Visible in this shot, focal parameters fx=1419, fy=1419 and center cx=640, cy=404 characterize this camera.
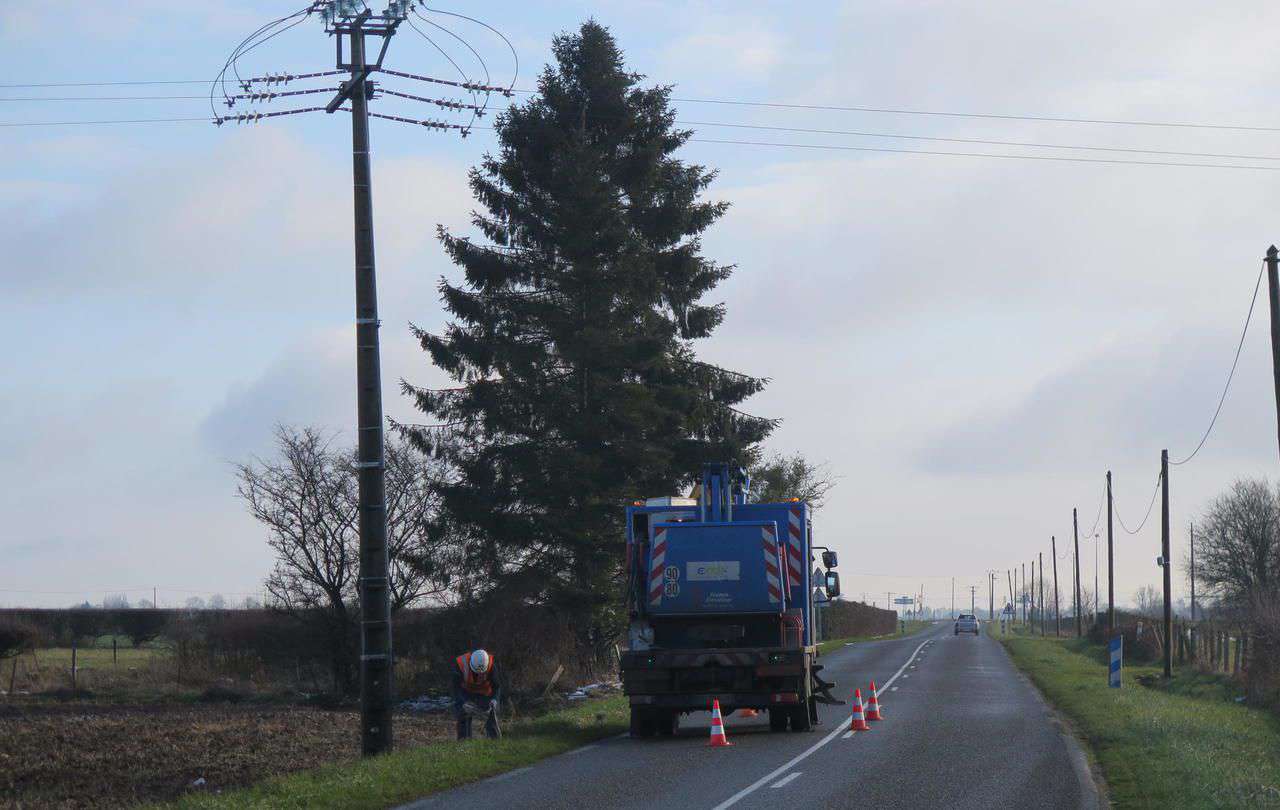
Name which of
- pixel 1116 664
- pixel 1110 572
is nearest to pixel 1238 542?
pixel 1110 572

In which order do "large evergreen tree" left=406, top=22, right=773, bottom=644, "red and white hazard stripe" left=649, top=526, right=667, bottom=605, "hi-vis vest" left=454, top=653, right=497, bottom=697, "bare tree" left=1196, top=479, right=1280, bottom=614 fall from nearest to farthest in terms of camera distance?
"hi-vis vest" left=454, top=653, right=497, bottom=697, "red and white hazard stripe" left=649, top=526, right=667, bottom=605, "large evergreen tree" left=406, top=22, right=773, bottom=644, "bare tree" left=1196, top=479, right=1280, bottom=614

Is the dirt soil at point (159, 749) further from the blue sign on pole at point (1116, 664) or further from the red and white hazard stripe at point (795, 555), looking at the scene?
the blue sign on pole at point (1116, 664)

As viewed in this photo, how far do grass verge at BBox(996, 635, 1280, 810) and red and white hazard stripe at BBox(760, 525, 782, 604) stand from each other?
4.77 m

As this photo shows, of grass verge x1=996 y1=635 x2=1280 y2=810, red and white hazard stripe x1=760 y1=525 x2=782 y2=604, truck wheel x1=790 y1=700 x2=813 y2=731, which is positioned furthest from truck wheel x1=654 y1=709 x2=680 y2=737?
grass verge x1=996 y1=635 x2=1280 y2=810

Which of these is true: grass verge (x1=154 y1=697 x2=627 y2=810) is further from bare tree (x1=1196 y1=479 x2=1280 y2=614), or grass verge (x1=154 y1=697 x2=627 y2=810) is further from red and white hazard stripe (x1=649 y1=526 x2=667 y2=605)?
bare tree (x1=1196 y1=479 x2=1280 y2=614)

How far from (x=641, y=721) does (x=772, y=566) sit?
2988mm

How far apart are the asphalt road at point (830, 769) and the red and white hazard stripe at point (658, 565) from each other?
2.09 metres

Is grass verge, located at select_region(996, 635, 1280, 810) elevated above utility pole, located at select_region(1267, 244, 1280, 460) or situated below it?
below

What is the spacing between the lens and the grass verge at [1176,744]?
44.3ft

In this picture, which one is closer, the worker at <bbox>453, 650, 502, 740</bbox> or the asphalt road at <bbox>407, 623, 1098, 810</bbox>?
the asphalt road at <bbox>407, 623, 1098, 810</bbox>

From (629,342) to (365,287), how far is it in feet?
66.2

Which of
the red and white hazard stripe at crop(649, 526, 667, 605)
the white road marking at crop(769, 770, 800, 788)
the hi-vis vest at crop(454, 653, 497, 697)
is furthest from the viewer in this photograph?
the red and white hazard stripe at crop(649, 526, 667, 605)

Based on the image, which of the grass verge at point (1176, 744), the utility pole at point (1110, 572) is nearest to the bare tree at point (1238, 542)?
the utility pole at point (1110, 572)

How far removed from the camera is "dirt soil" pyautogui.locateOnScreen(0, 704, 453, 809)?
58.3 ft
